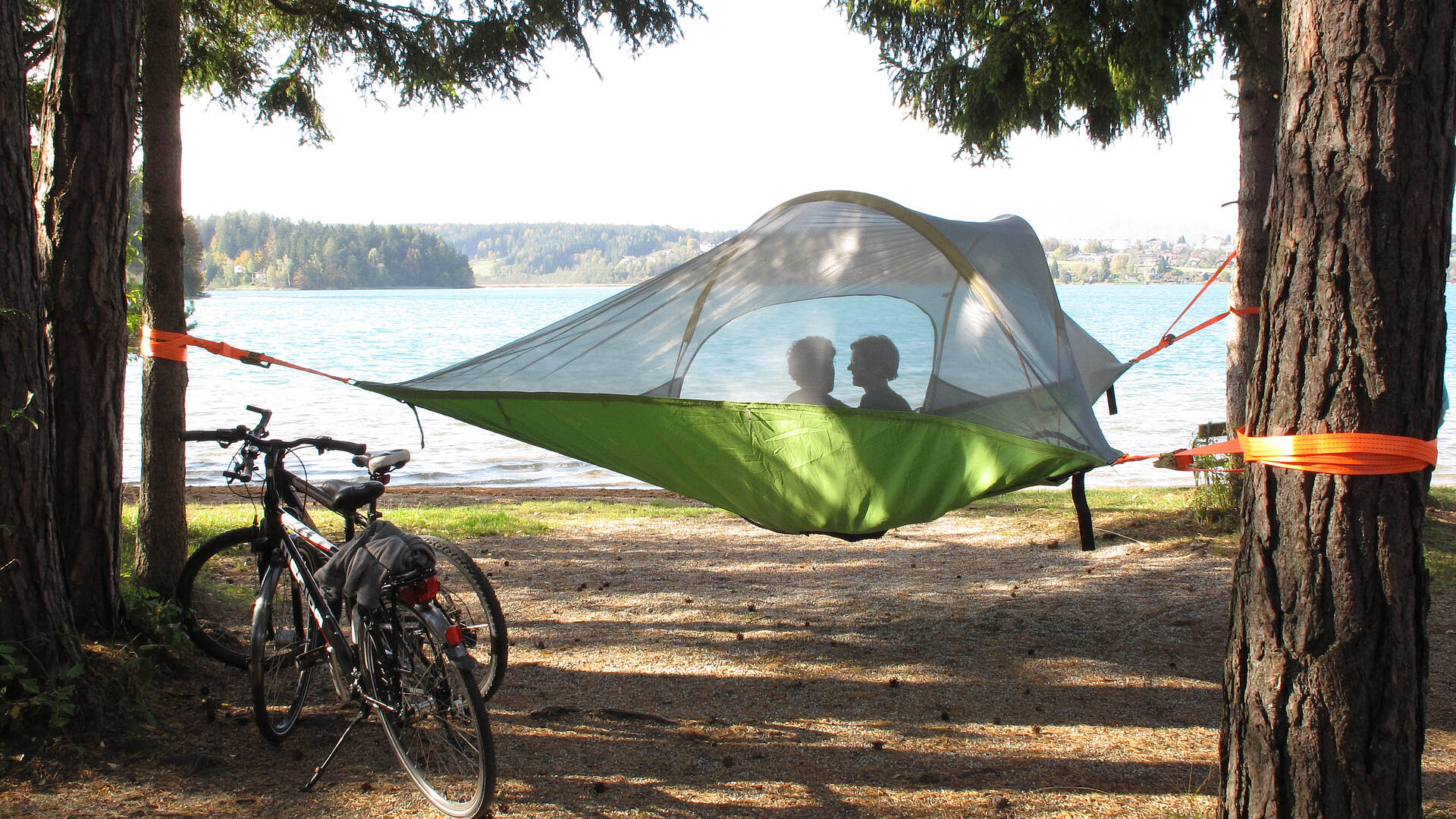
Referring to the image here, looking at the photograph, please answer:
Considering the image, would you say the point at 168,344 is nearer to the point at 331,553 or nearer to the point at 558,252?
the point at 331,553

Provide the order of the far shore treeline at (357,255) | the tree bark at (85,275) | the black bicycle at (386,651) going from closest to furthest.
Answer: the black bicycle at (386,651) → the tree bark at (85,275) → the far shore treeline at (357,255)

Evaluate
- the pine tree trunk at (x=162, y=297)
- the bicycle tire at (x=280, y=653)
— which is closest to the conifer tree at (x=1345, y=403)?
the bicycle tire at (x=280, y=653)

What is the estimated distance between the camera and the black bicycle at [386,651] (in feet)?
7.75

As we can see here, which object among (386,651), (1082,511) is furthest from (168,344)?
(1082,511)

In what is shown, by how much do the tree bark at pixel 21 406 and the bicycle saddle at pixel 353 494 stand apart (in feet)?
2.45

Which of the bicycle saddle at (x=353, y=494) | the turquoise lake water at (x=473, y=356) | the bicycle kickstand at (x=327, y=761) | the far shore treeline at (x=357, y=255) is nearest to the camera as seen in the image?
the bicycle kickstand at (x=327, y=761)

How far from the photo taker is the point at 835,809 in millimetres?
2430

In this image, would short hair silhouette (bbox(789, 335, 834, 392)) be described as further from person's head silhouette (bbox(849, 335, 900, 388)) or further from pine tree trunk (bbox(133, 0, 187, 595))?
pine tree trunk (bbox(133, 0, 187, 595))

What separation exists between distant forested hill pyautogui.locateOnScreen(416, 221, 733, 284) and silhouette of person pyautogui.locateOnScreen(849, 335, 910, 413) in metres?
73.7

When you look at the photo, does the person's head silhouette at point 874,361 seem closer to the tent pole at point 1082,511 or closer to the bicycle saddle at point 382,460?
the tent pole at point 1082,511

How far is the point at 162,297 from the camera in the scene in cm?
362

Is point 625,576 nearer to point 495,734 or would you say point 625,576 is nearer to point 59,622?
point 495,734

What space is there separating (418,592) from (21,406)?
119cm

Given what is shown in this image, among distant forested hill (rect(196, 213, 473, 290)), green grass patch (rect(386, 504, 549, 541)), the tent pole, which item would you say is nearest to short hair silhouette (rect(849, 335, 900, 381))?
the tent pole
